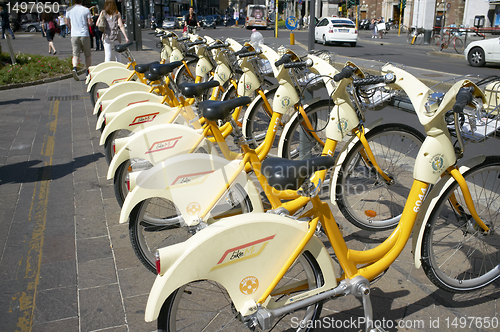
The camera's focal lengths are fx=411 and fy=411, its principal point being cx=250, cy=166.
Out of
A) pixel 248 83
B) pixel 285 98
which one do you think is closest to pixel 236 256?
pixel 285 98

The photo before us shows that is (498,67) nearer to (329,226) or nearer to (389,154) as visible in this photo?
(389,154)

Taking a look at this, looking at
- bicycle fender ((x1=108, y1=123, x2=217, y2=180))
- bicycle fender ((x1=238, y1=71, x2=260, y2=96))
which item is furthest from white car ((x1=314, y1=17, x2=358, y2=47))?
bicycle fender ((x1=108, y1=123, x2=217, y2=180))

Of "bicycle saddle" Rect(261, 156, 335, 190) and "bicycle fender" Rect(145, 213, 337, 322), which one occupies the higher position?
"bicycle saddle" Rect(261, 156, 335, 190)

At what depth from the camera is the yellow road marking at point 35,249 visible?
2617 mm

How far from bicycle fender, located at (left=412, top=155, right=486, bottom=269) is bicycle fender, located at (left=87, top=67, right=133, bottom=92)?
4997 millimetres

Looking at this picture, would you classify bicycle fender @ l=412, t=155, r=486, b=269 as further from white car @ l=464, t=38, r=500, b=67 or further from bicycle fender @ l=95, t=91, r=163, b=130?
white car @ l=464, t=38, r=500, b=67

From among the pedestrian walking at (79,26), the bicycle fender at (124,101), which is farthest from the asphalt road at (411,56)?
the pedestrian walking at (79,26)

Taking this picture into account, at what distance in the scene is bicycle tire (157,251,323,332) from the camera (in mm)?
1900

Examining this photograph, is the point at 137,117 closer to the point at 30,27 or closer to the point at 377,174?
the point at 377,174

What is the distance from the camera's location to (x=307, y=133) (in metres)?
4.16

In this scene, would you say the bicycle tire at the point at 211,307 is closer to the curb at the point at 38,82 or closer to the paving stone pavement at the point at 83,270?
the paving stone pavement at the point at 83,270

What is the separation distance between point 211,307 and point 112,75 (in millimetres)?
4993

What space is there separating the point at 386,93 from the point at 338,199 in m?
0.90

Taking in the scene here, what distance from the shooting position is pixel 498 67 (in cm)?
1472
